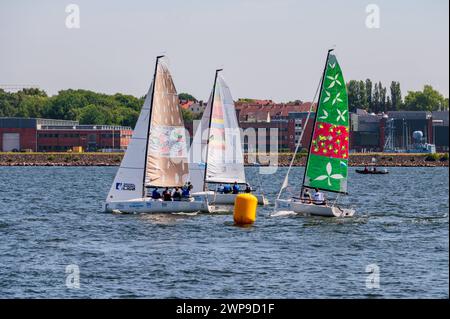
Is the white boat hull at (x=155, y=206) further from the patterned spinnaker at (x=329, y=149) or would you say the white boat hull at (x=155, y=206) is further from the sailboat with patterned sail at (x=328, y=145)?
the patterned spinnaker at (x=329, y=149)

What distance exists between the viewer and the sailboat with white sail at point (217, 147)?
61.1 m

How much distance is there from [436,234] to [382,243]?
16.4 feet

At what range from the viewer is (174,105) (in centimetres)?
5416

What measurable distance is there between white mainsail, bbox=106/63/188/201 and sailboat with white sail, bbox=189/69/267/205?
6681 millimetres

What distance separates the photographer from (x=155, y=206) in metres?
51.6

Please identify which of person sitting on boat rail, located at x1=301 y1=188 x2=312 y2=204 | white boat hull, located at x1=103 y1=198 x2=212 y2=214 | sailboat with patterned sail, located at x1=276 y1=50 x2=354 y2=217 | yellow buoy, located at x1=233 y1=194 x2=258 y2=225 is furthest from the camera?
sailboat with patterned sail, located at x1=276 y1=50 x2=354 y2=217

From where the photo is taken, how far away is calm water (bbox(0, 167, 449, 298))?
3100 centimetres

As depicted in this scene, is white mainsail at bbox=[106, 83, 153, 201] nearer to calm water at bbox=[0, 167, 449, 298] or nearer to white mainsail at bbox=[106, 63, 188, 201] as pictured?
white mainsail at bbox=[106, 63, 188, 201]

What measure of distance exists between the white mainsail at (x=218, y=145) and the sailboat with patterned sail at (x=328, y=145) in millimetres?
8777

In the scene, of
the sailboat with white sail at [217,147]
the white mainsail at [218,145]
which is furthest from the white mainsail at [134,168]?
the white mainsail at [218,145]

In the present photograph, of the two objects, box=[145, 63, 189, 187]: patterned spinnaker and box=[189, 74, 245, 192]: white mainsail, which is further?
box=[189, 74, 245, 192]: white mainsail

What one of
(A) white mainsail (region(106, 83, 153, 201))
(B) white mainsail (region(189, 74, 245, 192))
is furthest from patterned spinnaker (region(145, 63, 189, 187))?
(B) white mainsail (region(189, 74, 245, 192))

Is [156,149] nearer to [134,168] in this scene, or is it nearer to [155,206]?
[134,168]
